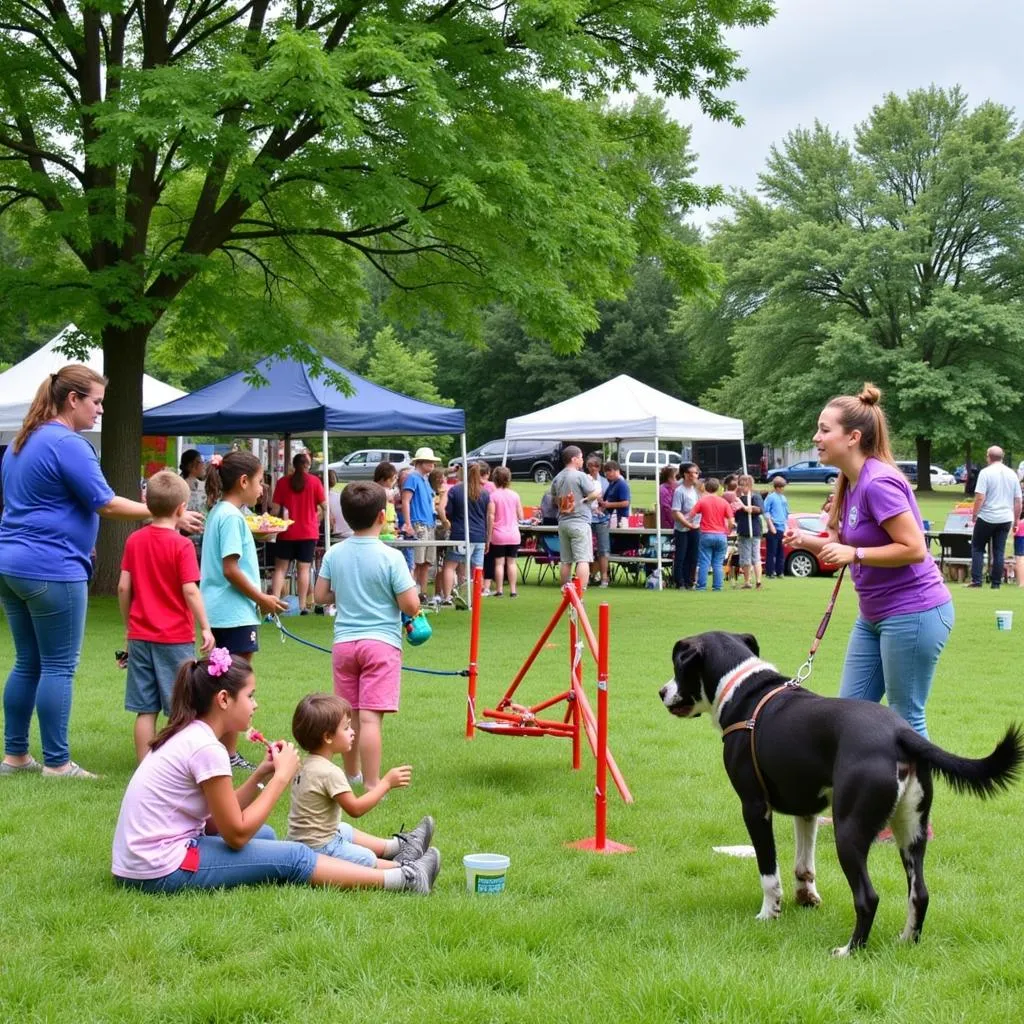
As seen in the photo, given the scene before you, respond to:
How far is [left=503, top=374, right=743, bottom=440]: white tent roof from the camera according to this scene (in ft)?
65.9

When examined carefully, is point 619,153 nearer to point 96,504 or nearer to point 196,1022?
point 96,504

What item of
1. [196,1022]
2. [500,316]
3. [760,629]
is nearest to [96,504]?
[196,1022]

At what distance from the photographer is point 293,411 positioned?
15.0 meters

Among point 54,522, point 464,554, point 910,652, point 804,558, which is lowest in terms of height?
point 910,652

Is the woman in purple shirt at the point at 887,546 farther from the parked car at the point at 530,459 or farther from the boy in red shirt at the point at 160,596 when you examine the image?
the parked car at the point at 530,459

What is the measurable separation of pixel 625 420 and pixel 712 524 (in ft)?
8.93

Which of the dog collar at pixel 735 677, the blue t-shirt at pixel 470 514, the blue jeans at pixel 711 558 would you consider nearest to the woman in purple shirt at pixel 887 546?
the dog collar at pixel 735 677

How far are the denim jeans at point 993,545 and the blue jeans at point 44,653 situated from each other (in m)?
15.7

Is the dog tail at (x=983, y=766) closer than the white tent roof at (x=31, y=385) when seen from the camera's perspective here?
Yes

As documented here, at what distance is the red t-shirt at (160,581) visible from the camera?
244 inches

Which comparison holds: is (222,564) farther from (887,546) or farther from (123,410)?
(123,410)

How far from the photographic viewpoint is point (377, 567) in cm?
601

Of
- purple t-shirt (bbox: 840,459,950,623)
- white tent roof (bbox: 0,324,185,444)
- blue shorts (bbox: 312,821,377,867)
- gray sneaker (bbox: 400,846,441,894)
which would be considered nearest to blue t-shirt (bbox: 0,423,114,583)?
blue shorts (bbox: 312,821,377,867)

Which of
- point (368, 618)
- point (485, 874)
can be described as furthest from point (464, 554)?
point (485, 874)
